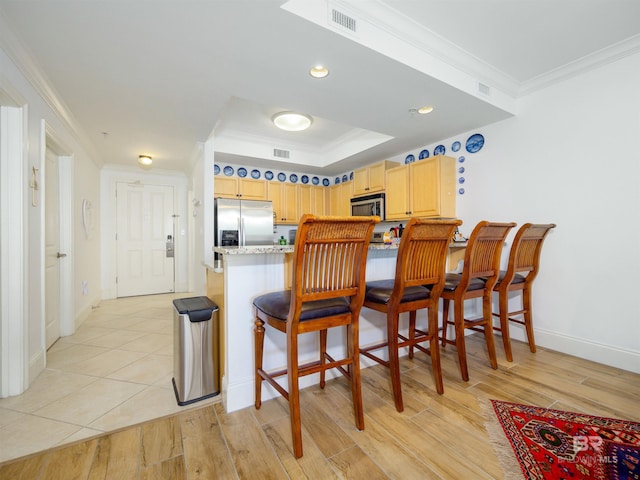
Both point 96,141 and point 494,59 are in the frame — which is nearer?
point 494,59

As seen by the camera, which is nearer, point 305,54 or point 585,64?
point 305,54

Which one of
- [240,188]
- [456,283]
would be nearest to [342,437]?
[456,283]

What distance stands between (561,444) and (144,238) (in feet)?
19.8

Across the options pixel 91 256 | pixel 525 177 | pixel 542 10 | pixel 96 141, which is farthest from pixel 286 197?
pixel 542 10

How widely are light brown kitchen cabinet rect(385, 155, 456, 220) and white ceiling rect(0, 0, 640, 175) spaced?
479 mm

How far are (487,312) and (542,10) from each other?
2209mm

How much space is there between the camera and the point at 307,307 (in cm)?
142

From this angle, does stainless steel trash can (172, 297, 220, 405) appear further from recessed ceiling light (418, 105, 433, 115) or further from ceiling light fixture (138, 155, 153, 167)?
ceiling light fixture (138, 155, 153, 167)

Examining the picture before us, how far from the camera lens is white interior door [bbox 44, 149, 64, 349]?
2727 mm

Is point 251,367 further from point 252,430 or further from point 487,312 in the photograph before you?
point 487,312

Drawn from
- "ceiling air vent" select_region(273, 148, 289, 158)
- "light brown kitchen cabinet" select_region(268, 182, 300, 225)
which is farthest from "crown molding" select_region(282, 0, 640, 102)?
"light brown kitchen cabinet" select_region(268, 182, 300, 225)

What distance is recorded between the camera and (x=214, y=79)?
2266mm

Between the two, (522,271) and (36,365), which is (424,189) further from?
(36,365)

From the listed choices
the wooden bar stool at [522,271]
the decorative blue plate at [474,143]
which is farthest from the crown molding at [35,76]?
the decorative blue plate at [474,143]
